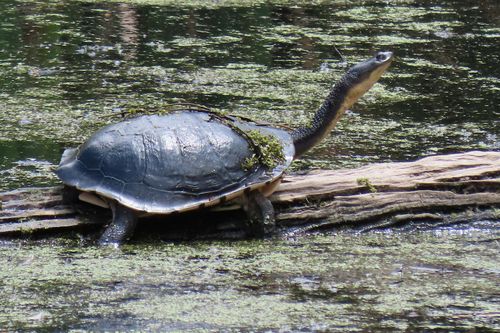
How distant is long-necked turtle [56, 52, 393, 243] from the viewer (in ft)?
12.3

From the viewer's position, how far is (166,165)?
3.86 meters

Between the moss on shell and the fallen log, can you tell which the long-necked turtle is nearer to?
the moss on shell

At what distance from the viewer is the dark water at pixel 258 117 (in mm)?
3123

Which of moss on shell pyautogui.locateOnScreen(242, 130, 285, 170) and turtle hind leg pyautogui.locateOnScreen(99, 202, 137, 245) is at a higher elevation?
moss on shell pyautogui.locateOnScreen(242, 130, 285, 170)

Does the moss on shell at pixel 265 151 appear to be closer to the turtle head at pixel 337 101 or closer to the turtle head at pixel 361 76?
the turtle head at pixel 337 101

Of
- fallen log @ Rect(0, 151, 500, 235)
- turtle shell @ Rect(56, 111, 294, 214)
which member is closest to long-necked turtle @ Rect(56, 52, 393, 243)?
turtle shell @ Rect(56, 111, 294, 214)

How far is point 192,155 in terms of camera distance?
391 centimetres

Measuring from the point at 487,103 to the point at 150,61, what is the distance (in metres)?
2.55

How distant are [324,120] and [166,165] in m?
0.87

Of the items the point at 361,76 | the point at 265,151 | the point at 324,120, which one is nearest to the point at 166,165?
the point at 265,151

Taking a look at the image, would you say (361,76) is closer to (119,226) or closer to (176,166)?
(176,166)

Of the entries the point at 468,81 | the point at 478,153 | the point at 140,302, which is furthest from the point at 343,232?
the point at 468,81

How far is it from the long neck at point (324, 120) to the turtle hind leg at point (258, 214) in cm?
46

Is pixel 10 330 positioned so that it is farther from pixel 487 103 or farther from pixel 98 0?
pixel 98 0
